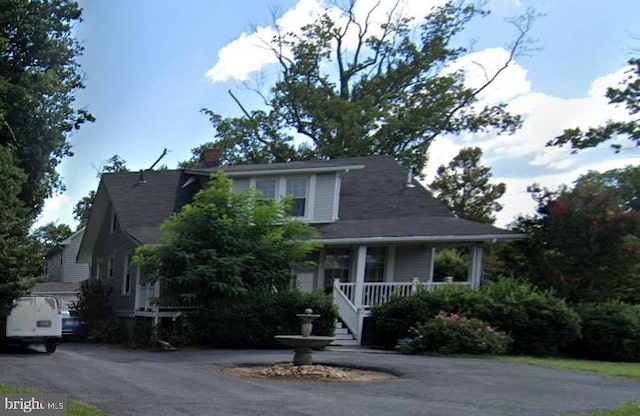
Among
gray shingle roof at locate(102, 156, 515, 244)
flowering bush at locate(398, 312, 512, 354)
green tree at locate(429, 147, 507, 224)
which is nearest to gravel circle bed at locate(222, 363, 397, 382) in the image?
flowering bush at locate(398, 312, 512, 354)

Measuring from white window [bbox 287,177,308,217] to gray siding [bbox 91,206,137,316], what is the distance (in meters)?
5.77

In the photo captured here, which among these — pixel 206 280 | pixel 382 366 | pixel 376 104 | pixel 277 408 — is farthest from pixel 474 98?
pixel 277 408

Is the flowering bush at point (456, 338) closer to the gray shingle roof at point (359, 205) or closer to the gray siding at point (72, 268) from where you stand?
A: the gray shingle roof at point (359, 205)

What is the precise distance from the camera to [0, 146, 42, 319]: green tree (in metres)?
16.2

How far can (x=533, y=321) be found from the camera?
664 inches

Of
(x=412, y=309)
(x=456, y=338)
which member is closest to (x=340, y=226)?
(x=412, y=309)

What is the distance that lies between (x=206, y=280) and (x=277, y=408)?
10.7 metres

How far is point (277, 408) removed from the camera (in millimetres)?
8305

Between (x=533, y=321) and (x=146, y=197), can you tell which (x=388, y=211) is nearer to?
(x=533, y=321)

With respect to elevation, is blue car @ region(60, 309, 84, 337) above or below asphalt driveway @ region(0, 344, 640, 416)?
below

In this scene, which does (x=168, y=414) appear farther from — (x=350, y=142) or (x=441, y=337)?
(x=350, y=142)

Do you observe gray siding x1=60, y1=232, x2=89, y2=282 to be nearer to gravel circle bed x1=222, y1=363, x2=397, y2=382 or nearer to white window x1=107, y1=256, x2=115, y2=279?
white window x1=107, y1=256, x2=115, y2=279

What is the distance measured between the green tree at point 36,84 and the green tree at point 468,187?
23722 mm

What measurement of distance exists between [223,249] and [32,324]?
18.0 ft
